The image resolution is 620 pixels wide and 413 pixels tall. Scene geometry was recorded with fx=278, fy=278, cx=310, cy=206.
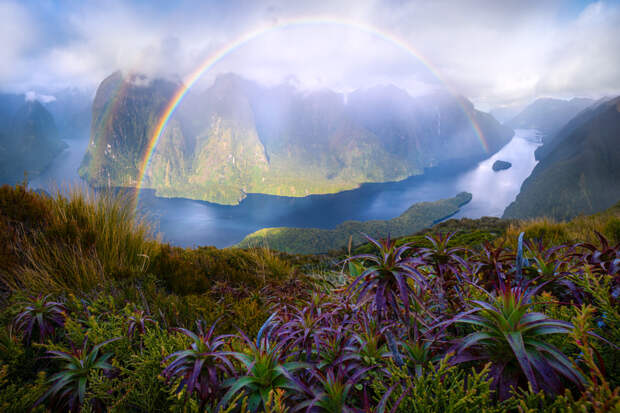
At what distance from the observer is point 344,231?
78.8 m

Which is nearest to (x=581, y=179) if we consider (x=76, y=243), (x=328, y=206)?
(x=328, y=206)

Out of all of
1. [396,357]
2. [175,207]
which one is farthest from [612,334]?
[175,207]

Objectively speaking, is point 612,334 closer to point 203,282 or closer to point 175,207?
point 203,282

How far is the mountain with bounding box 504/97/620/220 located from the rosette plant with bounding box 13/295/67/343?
8132 centimetres

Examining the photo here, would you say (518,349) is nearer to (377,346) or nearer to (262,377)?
(377,346)

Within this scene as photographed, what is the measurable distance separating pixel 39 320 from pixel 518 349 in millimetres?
2364

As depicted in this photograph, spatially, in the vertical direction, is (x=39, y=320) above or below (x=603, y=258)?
below

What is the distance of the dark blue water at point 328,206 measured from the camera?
95250 millimetres

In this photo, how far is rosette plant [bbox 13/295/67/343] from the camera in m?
1.65

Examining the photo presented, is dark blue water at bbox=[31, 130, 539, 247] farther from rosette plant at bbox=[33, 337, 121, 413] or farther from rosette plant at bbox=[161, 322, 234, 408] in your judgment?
rosette plant at bbox=[161, 322, 234, 408]

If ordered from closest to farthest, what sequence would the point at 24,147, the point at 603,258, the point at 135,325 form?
the point at 603,258, the point at 135,325, the point at 24,147

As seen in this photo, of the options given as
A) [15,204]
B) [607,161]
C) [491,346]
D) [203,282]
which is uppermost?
[607,161]

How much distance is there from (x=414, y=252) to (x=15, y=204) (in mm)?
4481

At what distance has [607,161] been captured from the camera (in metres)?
90.4
